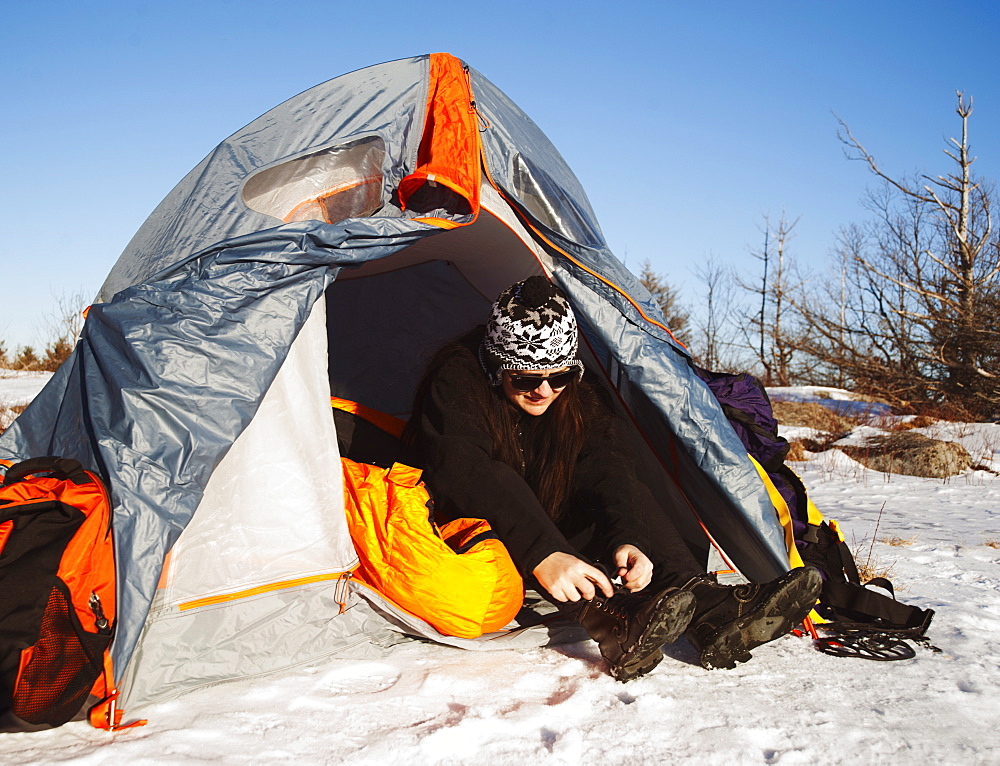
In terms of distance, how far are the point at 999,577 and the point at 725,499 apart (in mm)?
1296

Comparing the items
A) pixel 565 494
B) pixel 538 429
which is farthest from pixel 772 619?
pixel 538 429

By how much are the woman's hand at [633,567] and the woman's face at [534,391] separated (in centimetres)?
52

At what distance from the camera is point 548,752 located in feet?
4.93

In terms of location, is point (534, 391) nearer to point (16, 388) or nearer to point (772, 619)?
point (772, 619)

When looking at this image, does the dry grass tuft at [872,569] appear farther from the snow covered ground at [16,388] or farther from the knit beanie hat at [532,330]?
the snow covered ground at [16,388]

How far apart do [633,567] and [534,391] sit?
61 centimetres

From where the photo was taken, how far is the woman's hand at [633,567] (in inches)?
75.9

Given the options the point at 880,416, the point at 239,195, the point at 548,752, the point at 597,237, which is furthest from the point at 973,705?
the point at 880,416

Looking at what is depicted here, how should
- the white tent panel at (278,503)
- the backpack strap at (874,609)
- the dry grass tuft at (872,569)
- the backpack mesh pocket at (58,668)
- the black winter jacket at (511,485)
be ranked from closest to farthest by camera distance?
the backpack mesh pocket at (58,668), the white tent panel at (278,503), the black winter jacket at (511,485), the backpack strap at (874,609), the dry grass tuft at (872,569)

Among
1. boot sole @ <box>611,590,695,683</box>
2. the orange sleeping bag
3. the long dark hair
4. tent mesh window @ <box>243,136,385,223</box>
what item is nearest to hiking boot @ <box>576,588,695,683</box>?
boot sole @ <box>611,590,695,683</box>

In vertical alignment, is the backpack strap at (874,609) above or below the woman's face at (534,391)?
below

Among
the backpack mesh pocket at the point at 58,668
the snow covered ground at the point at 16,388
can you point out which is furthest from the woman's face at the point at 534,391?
the snow covered ground at the point at 16,388

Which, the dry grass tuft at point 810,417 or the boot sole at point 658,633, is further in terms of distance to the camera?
the dry grass tuft at point 810,417

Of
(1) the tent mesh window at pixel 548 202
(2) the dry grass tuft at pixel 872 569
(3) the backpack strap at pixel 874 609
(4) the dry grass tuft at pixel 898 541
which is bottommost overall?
(4) the dry grass tuft at pixel 898 541
